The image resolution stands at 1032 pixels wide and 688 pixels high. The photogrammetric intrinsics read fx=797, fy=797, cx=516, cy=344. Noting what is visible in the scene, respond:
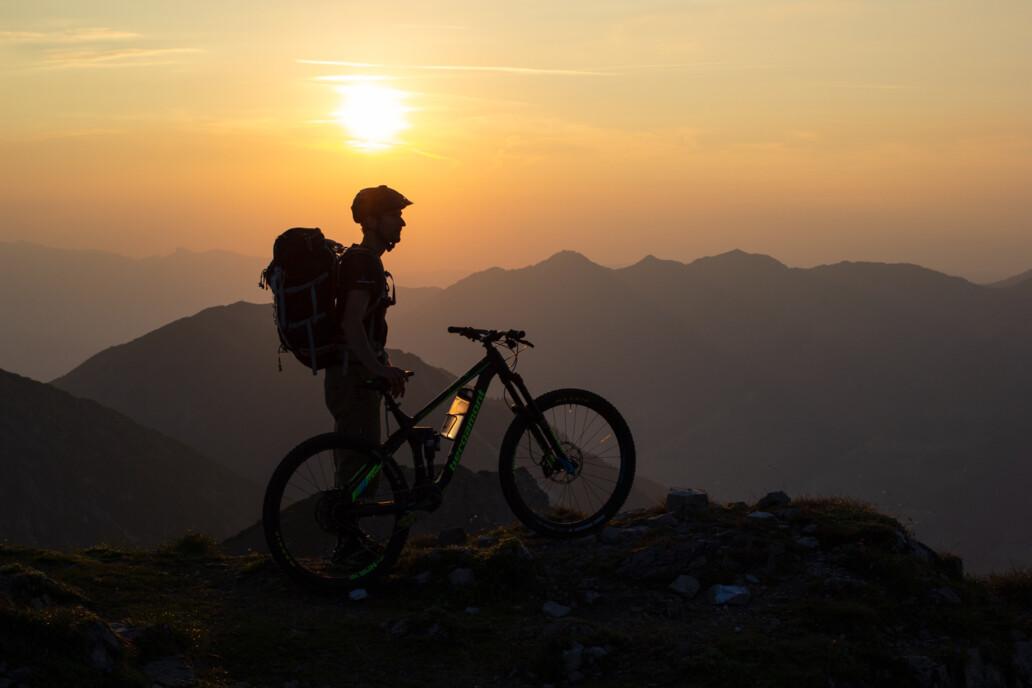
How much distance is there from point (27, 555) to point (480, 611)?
4991 mm

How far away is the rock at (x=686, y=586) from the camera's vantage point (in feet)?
23.7

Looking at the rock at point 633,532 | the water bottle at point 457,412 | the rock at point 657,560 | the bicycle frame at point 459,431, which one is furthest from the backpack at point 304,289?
the rock at point 633,532

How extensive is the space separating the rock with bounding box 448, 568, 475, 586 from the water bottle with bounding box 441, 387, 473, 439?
1235 mm

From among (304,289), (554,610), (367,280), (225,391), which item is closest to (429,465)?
(554,610)

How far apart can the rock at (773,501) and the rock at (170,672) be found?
632 cm

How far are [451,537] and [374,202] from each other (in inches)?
160

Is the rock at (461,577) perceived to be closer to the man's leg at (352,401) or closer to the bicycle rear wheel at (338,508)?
the bicycle rear wheel at (338,508)

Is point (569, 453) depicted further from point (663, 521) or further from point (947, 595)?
point (947, 595)

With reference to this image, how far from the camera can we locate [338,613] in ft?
22.3

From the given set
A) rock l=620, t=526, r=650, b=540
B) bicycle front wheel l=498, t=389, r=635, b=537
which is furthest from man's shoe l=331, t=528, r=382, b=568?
rock l=620, t=526, r=650, b=540

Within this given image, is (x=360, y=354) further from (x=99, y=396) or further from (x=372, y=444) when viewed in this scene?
(x=99, y=396)

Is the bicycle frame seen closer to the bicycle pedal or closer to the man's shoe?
the bicycle pedal

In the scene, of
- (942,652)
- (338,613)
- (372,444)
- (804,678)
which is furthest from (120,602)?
(942,652)

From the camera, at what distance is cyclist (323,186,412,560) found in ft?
22.4
